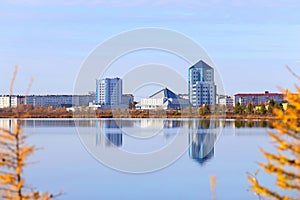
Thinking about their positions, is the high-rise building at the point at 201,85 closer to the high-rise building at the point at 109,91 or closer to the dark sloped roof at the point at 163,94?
the dark sloped roof at the point at 163,94

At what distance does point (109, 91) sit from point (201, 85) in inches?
417

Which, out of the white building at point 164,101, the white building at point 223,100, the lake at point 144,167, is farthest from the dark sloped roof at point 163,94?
the lake at point 144,167

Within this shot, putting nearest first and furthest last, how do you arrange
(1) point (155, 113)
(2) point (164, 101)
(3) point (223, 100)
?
(2) point (164, 101) < (1) point (155, 113) < (3) point (223, 100)

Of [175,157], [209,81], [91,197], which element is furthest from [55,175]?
[209,81]

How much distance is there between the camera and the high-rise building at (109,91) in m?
64.1

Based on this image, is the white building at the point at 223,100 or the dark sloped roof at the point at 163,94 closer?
the dark sloped roof at the point at 163,94

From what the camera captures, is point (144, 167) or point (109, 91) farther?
point (109, 91)

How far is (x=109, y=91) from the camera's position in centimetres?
6869

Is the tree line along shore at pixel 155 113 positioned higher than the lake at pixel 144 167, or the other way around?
the tree line along shore at pixel 155 113

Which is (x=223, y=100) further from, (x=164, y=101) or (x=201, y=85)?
(x=201, y=85)

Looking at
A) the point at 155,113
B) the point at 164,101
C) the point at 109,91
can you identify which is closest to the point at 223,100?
the point at 155,113

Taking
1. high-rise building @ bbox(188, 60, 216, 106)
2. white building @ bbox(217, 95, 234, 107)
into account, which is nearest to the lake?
high-rise building @ bbox(188, 60, 216, 106)

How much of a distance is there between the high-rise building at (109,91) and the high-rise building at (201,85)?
25.6 feet

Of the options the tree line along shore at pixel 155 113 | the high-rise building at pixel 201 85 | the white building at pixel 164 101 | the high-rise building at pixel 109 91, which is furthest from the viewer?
the white building at pixel 164 101
